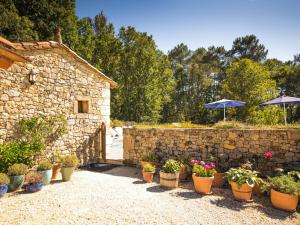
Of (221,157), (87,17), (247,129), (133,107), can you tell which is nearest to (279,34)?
(247,129)

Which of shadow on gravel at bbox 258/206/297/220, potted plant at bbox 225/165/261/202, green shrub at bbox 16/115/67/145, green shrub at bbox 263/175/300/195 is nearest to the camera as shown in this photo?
shadow on gravel at bbox 258/206/297/220

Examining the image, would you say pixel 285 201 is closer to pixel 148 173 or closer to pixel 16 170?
pixel 148 173

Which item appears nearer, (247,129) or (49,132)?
(247,129)

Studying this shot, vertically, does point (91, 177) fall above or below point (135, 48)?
below

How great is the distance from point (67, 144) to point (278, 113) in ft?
50.3

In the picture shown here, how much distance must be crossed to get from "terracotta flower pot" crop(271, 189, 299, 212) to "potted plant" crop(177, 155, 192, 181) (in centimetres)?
261

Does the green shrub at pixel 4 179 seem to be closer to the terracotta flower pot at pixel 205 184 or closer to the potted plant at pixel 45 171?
the potted plant at pixel 45 171

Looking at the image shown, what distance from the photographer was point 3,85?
635 centimetres

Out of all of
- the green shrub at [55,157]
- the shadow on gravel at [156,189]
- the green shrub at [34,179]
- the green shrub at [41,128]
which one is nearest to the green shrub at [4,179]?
the green shrub at [34,179]

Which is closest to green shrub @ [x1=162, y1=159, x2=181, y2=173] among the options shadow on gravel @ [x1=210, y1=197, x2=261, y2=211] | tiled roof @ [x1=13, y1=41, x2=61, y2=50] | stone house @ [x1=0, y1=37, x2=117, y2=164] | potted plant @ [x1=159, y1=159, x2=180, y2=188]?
potted plant @ [x1=159, y1=159, x2=180, y2=188]

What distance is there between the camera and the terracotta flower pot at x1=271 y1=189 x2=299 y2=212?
4.38 m

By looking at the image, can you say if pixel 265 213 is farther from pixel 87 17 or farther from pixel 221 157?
pixel 87 17

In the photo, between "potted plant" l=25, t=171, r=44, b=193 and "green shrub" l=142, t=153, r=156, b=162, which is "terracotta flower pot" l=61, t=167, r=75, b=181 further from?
"green shrub" l=142, t=153, r=156, b=162

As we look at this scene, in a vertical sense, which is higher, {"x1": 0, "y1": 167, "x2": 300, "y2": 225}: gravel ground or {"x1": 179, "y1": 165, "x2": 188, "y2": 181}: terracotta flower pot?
{"x1": 179, "y1": 165, "x2": 188, "y2": 181}: terracotta flower pot
